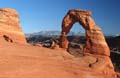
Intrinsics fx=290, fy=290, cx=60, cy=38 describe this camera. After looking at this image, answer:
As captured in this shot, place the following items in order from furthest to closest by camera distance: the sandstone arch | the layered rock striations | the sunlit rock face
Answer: the sunlit rock face → the sandstone arch → the layered rock striations

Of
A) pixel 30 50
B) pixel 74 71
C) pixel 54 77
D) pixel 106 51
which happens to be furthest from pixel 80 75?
pixel 106 51

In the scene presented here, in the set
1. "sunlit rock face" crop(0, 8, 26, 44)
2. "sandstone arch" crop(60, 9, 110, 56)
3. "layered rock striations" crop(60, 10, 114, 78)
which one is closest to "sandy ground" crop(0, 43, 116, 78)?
"layered rock striations" crop(60, 10, 114, 78)

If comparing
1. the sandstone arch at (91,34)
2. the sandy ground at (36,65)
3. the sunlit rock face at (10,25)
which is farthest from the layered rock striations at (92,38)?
the sandy ground at (36,65)

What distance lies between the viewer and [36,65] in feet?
71.5

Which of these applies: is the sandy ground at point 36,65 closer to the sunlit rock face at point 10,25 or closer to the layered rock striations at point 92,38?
the layered rock striations at point 92,38

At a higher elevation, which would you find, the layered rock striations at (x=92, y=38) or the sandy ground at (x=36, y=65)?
the layered rock striations at (x=92, y=38)

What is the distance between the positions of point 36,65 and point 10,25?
17.1 meters

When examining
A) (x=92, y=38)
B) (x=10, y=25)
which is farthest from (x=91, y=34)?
(x=10, y=25)

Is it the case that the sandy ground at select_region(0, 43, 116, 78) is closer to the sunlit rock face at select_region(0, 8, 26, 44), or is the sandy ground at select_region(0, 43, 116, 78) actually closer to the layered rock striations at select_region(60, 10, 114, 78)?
the layered rock striations at select_region(60, 10, 114, 78)

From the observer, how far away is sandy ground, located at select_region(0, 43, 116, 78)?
19.4m

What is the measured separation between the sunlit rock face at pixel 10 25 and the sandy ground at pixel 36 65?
30.9ft

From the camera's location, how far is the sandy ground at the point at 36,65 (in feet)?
63.7

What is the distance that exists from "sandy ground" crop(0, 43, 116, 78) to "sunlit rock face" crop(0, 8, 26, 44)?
9.41 meters

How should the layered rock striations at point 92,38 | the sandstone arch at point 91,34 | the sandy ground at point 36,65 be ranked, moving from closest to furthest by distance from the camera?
the sandy ground at point 36,65 < the layered rock striations at point 92,38 < the sandstone arch at point 91,34
